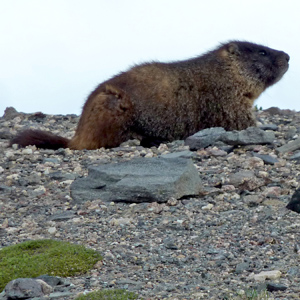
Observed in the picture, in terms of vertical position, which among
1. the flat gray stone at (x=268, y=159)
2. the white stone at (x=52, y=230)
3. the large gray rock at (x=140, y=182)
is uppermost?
the flat gray stone at (x=268, y=159)

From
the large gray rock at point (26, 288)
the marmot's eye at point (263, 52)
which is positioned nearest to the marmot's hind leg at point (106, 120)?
the marmot's eye at point (263, 52)

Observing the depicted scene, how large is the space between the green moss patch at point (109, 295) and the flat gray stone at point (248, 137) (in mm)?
5543

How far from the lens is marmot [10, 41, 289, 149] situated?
1061cm

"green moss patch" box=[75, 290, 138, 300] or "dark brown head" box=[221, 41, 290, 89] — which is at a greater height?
"dark brown head" box=[221, 41, 290, 89]

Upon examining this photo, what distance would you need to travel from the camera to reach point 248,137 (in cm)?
1012

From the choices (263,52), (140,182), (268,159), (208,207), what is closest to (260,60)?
(263,52)

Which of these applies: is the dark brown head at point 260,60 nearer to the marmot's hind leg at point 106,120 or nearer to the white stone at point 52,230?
the marmot's hind leg at point 106,120

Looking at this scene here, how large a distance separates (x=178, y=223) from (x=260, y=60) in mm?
5949

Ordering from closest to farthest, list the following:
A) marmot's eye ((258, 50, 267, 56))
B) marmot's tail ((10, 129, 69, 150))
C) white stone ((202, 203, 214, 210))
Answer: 1. white stone ((202, 203, 214, 210))
2. marmot's tail ((10, 129, 69, 150))
3. marmot's eye ((258, 50, 267, 56))

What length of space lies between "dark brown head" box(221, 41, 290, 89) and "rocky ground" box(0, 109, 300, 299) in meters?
1.65

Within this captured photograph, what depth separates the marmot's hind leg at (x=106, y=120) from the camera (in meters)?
10.5

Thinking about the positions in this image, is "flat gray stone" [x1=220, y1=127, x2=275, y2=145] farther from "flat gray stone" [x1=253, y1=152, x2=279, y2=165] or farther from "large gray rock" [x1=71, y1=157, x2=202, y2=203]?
"large gray rock" [x1=71, y1=157, x2=202, y2=203]

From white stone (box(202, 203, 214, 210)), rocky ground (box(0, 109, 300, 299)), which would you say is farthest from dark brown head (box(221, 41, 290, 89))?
white stone (box(202, 203, 214, 210))

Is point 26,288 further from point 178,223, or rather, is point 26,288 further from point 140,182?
point 140,182
